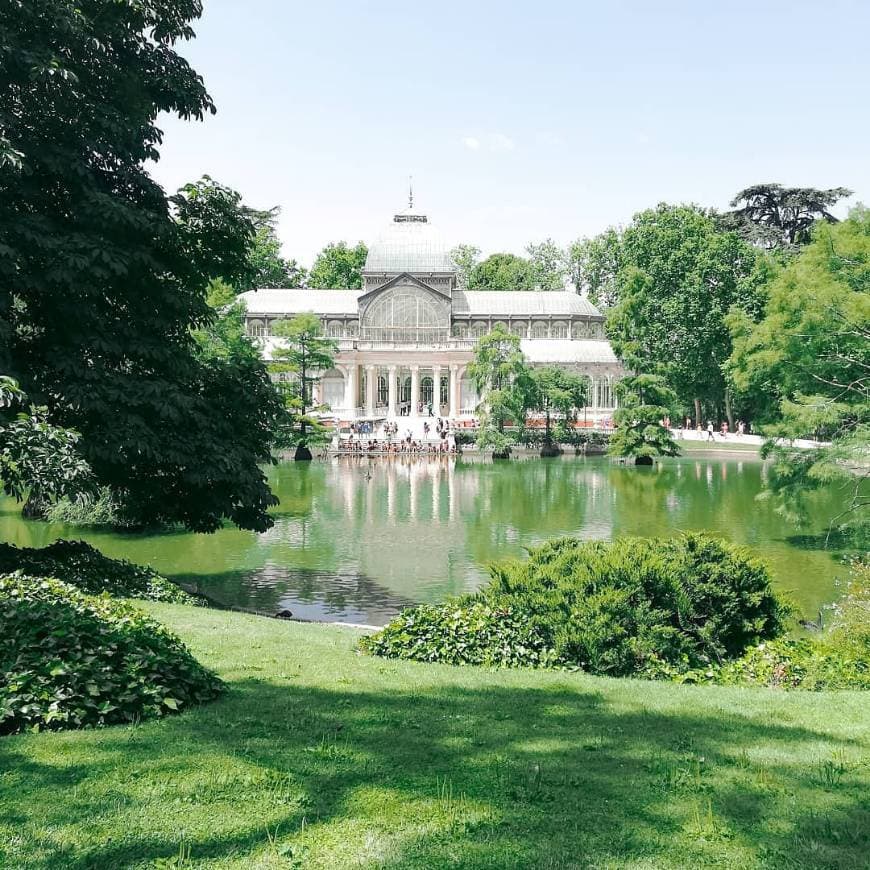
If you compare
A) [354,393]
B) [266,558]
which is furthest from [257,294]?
[266,558]

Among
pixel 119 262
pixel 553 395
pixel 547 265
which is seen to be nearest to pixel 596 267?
pixel 547 265

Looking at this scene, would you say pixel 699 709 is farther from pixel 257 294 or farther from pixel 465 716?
pixel 257 294

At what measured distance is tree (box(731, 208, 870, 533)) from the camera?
18.4 meters

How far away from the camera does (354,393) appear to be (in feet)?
215

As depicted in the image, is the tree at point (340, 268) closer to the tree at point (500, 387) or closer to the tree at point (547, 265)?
the tree at point (547, 265)

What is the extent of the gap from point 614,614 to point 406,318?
5940 cm

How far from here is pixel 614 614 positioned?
8547mm

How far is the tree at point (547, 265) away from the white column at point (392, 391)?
22109mm

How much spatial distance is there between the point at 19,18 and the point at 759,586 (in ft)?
36.6

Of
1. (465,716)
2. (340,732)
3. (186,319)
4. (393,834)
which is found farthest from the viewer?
(186,319)

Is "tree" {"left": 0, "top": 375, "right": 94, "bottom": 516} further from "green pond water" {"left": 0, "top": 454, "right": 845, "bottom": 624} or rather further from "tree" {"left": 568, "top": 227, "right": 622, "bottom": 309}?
"tree" {"left": 568, "top": 227, "right": 622, "bottom": 309}

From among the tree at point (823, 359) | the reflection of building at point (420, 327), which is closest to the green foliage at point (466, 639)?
the tree at point (823, 359)

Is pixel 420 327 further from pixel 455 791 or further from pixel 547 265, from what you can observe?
pixel 455 791

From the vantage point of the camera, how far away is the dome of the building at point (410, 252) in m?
68.5
